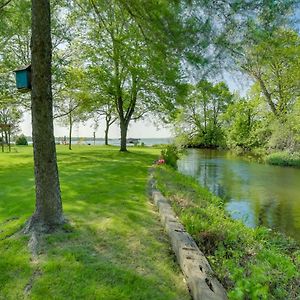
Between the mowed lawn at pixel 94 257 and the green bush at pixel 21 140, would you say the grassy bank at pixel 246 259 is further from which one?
the green bush at pixel 21 140

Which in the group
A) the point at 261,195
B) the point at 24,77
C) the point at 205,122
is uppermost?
the point at 205,122

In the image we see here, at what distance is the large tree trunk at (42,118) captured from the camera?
165 inches

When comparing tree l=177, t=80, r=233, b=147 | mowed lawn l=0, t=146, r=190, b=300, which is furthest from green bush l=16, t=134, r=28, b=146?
mowed lawn l=0, t=146, r=190, b=300

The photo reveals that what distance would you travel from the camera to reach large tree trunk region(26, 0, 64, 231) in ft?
13.8

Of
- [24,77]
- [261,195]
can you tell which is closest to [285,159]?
[261,195]

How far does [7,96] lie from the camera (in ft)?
52.1

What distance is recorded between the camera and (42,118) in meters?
4.23

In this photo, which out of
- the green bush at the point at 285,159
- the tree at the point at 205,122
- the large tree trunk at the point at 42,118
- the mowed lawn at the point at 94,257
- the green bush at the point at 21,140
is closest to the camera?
the mowed lawn at the point at 94,257

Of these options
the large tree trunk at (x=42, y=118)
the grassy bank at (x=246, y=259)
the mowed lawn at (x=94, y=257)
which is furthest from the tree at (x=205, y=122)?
the large tree trunk at (x=42, y=118)

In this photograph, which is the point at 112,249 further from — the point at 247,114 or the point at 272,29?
the point at 247,114

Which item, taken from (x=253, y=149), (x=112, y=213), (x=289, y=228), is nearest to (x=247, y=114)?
(x=253, y=149)

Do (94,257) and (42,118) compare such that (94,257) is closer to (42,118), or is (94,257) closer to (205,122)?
(42,118)


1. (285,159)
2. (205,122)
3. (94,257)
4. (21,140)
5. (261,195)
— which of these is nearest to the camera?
(94,257)

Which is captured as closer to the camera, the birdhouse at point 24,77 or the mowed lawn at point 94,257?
the mowed lawn at point 94,257
